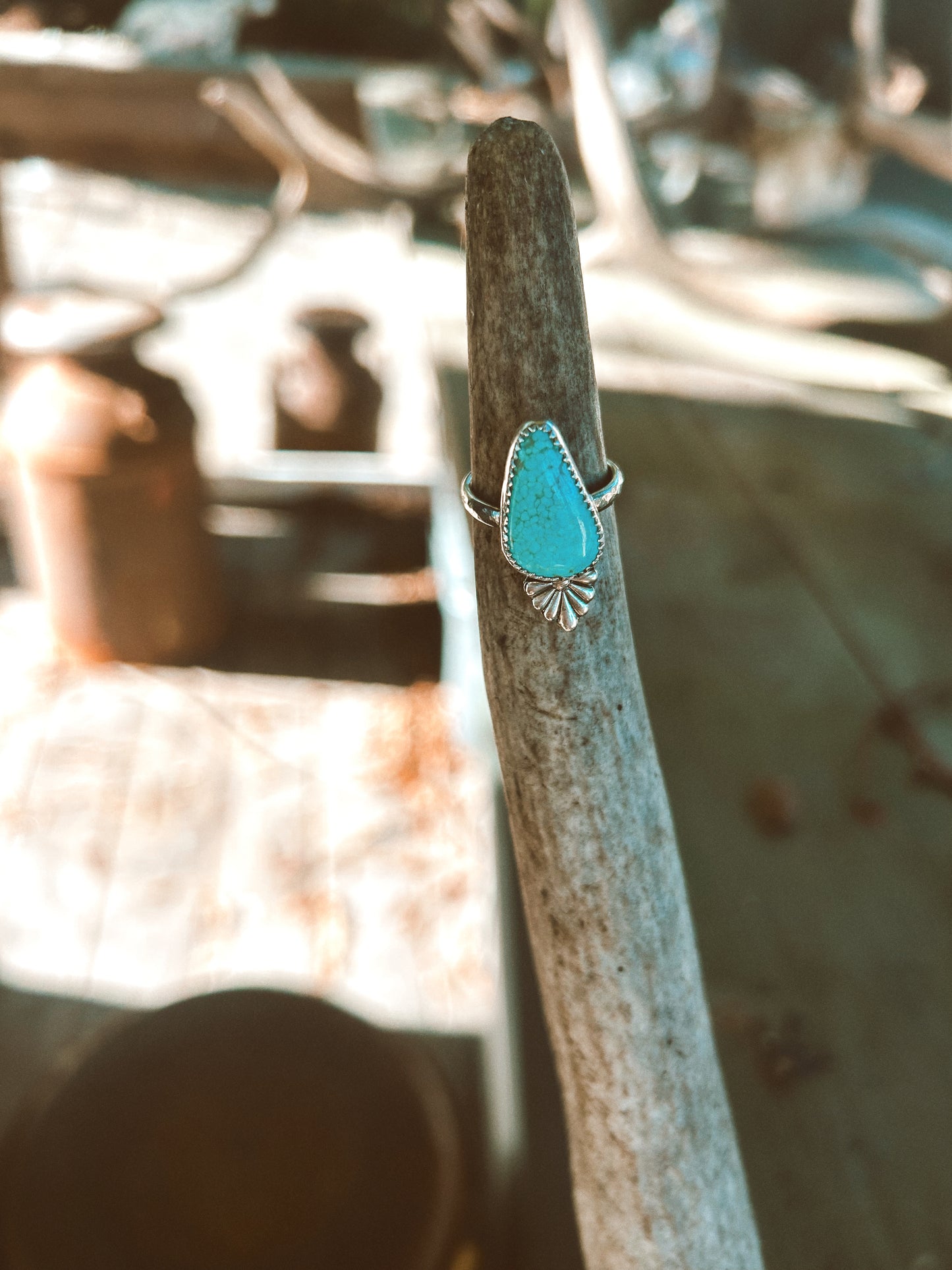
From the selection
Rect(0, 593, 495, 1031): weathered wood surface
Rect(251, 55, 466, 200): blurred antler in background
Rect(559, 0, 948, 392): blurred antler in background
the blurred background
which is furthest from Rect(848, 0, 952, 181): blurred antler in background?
Rect(0, 593, 495, 1031): weathered wood surface

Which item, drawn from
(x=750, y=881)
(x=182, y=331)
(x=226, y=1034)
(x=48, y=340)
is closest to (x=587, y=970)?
(x=750, y=881)

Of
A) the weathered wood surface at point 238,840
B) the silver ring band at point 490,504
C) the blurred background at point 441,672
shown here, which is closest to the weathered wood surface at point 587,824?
the silver ring band at point 490,504

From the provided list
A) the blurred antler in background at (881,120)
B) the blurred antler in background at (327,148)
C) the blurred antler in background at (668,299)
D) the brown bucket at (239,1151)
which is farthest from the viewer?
the blurred antler in background at (327,148)

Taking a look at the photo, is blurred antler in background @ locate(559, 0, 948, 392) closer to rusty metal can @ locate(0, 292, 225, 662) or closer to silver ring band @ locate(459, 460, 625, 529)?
rusty metal can @ locate(0, 292, 225, 662)

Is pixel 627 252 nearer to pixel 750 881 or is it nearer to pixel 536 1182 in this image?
pixel 750 881

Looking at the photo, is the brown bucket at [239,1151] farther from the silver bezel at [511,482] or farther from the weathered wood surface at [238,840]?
the silver bezel at [511,482]
